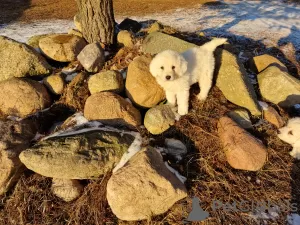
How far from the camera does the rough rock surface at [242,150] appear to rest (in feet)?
10.4

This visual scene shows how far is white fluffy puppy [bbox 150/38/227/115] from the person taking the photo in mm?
3199

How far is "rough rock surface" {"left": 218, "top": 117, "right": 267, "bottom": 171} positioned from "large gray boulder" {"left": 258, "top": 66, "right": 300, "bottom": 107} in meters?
1.18

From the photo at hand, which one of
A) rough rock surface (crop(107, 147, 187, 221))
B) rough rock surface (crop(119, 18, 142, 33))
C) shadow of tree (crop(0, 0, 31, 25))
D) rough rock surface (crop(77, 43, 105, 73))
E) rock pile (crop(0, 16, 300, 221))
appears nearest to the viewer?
rough rock surface (crop(107, 147, 187, 221))

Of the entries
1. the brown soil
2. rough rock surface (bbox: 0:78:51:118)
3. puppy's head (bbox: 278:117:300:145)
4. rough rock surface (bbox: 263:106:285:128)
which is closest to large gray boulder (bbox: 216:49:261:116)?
rough rock surface (bbox: 263:106:285:128)

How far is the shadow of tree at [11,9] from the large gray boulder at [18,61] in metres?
4.84

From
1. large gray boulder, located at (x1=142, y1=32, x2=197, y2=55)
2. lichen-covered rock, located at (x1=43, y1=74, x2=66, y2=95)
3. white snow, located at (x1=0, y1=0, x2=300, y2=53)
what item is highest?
large gray boulder, located at (x1=142, y1=32, x2=197, y2=55)

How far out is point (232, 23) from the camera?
7.84 m

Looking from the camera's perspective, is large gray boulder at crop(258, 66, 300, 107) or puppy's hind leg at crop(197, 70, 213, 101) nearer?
puppy's hind leg at crop(197, 70, 213, 101)

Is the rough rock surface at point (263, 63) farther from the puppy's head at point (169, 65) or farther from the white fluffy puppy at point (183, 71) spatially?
the puppy's head at point (169, 65)

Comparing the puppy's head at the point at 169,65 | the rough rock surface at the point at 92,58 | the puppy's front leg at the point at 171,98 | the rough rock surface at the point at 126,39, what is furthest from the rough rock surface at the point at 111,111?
the rough rock surface at the point at 126,39

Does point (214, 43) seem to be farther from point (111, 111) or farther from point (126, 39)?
point (126, 39)

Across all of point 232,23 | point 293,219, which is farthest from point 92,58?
point 232,23

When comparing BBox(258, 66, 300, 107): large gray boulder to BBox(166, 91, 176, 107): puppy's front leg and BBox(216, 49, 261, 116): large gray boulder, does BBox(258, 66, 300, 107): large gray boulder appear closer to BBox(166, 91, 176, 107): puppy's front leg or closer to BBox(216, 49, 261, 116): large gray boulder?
BBox(216, 49, 261, 116): large gray boulder

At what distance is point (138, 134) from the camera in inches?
138
